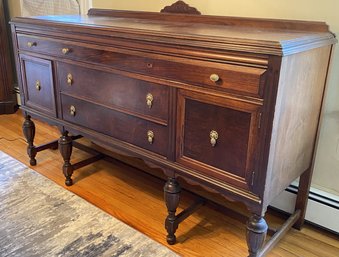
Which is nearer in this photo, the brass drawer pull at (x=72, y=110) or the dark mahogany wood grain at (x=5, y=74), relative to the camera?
the brass drawer pull at (x=72, y=110)

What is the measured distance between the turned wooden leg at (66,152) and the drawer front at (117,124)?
0.51 feet

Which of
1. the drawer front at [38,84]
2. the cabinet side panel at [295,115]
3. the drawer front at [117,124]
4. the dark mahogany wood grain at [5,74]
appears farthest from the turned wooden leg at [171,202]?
the dark mahogany wood grain at [5,74]

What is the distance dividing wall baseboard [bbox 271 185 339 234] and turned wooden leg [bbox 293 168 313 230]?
46 millimetres

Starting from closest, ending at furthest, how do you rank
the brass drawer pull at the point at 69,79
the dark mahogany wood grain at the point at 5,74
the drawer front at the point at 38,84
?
1. the brass drawer pull at the point at 69,79
2. the drawer front at the point at 38,84
3. the dark mahogany wood grain at the point at 5,74

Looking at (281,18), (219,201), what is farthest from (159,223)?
(281,18)

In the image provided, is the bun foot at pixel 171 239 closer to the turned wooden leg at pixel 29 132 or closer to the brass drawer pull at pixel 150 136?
the brass drawer pull at pixel 150 136

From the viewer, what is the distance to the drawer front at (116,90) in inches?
57.1

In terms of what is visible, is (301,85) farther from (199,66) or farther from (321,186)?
(321,186)

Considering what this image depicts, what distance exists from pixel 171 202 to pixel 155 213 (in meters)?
0.33

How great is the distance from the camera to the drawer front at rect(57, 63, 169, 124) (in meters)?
1.45

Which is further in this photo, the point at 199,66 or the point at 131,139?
the point at 131,139

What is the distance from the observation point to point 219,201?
77.2 inches

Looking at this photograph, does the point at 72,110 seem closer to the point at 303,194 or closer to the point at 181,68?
the point at 181,68

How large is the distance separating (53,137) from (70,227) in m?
1.17
